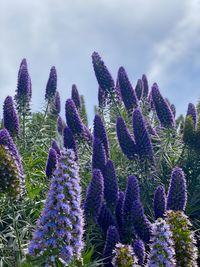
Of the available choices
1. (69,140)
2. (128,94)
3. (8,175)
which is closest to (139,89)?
(128,94)

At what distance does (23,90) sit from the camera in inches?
470

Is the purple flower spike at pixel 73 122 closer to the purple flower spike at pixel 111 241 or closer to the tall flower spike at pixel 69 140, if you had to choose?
the tall flower spike at pixel 69 140

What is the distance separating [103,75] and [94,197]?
5.37m

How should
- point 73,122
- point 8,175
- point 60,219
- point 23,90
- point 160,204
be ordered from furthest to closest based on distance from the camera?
point 23,90
point 73,122
point 160,204
point 8,175
point 60,219

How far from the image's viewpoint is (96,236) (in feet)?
25.2

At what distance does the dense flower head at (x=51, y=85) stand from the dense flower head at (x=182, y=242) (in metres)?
8.56

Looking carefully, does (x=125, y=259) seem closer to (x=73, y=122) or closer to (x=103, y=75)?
(x=73, y=122)

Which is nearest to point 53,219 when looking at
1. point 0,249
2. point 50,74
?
point 0,249

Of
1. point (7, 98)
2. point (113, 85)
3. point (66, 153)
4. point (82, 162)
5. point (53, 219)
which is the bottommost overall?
point (53, 219)

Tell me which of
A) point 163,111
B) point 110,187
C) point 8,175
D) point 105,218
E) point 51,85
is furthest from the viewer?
point 51,85

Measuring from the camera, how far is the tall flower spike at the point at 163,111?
1066cm

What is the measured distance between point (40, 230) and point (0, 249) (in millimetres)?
1507

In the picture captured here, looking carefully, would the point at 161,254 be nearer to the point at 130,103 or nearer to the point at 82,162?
the point at 82,162

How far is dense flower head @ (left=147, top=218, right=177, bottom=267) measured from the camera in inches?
197
